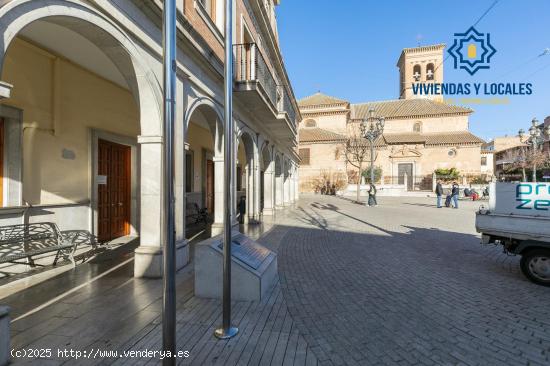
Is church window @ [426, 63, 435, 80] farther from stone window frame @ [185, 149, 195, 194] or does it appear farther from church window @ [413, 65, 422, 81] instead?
stone window frame @ [185, 149, 195, 194]

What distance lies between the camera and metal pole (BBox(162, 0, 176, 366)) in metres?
1.97

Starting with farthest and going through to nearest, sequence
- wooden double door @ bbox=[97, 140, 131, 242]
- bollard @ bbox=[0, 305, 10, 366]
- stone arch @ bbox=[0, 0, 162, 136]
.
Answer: wooden double door @ bbox=[97, 140, 131, 242] < stone arch @ bbox=[0, 0, 162, 136] < bollard @ bbox=[0, 305, 10, 366]

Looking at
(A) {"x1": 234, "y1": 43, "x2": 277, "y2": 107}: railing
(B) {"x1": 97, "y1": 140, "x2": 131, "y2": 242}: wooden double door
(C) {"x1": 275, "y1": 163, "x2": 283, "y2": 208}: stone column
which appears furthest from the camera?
(C) {"x1": 275, "y1": 163, "x2": 283, "y2": 208}: stone column

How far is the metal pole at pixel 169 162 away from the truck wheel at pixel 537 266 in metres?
5.83

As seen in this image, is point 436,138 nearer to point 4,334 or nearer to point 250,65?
point 250,65

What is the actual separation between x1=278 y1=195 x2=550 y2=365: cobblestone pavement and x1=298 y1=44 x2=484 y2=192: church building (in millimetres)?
30881

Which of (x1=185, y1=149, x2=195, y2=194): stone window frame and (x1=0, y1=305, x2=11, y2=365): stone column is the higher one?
(x1=185, y1=149, x2=195, y2=194): stone window frame

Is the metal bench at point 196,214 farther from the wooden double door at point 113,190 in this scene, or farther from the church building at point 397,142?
the church building at point 397,142

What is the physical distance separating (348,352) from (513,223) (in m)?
4.20

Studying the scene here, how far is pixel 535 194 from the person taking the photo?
4.84 metres

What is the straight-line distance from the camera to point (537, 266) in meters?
4.75

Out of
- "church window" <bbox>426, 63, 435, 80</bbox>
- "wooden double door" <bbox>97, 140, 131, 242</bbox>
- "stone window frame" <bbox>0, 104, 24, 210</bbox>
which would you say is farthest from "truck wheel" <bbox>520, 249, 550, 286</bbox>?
"church window" <bbox>426, 63, 435, 80</bbox>

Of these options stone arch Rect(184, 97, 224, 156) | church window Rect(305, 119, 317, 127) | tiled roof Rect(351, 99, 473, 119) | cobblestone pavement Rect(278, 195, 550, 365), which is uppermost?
tiled roof Rect(351, 99, 473, 119)

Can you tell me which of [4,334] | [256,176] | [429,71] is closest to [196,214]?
[256,176]
